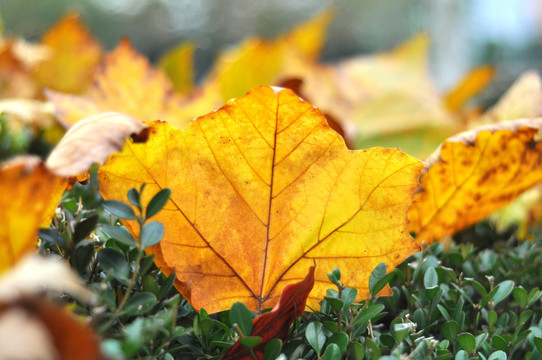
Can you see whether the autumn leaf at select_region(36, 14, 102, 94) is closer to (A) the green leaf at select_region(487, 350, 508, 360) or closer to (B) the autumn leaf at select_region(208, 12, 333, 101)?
(B) the autumn leaf at select_region(208, 12, 333, 101)

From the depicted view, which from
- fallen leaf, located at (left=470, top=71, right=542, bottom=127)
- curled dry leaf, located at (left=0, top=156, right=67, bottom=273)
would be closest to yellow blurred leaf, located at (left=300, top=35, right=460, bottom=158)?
fallen leaf, located at (left=470, top=71, right=542, bottom=127)

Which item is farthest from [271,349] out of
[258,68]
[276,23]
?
[276,23]

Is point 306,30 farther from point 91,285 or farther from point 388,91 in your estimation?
point 91,285

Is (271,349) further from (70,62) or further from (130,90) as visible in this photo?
(70,62)

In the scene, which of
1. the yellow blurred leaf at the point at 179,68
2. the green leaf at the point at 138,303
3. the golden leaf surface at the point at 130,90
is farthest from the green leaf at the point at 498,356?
the yellow blurred leaf at the point at 179,68

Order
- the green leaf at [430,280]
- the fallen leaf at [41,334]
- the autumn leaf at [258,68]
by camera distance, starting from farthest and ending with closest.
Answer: the autumn leaf at [258,68]
the green leaf at [430,280]
the fallen leaf at [41,334]

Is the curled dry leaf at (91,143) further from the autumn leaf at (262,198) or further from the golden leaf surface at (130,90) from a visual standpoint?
the golden leaf surface at (130,90)
